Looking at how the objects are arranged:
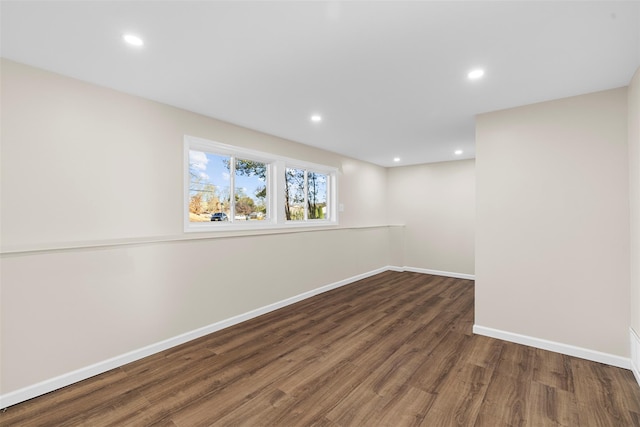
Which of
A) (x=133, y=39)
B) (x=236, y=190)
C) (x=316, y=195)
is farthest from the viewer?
(x=316, y=195)

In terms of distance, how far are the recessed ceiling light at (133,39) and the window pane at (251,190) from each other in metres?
1.95

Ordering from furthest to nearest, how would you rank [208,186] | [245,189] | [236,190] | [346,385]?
1. [245,189]
2. [236,190]
3. [208,186]
4. [346,385]

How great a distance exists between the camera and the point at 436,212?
604 cm

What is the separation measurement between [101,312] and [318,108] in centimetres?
276

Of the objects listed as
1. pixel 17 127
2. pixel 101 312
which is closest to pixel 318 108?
pixel 17 127

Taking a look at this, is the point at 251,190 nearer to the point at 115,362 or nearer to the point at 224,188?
the point at 224,188

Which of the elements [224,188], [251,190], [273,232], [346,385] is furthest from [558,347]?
[224,188]

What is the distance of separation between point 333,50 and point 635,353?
3359 millimetres

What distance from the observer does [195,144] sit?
3205mm

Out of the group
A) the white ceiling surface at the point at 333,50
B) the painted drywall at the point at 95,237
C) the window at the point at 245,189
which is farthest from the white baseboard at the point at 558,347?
the window at the point at 245,189

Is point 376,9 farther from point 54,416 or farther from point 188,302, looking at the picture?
point 54,416

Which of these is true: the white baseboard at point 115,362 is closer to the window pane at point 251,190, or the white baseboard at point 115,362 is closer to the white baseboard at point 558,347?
the window pane at point 251,190

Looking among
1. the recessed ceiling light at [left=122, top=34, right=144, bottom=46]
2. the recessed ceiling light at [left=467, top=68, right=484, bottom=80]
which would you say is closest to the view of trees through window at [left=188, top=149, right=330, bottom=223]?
the recessed ceiling light at [left=122, top=34, right=144, bottom=46]

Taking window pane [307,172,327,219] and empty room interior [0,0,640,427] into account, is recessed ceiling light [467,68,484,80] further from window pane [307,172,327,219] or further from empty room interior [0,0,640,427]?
window pane [307,172,327,219]
